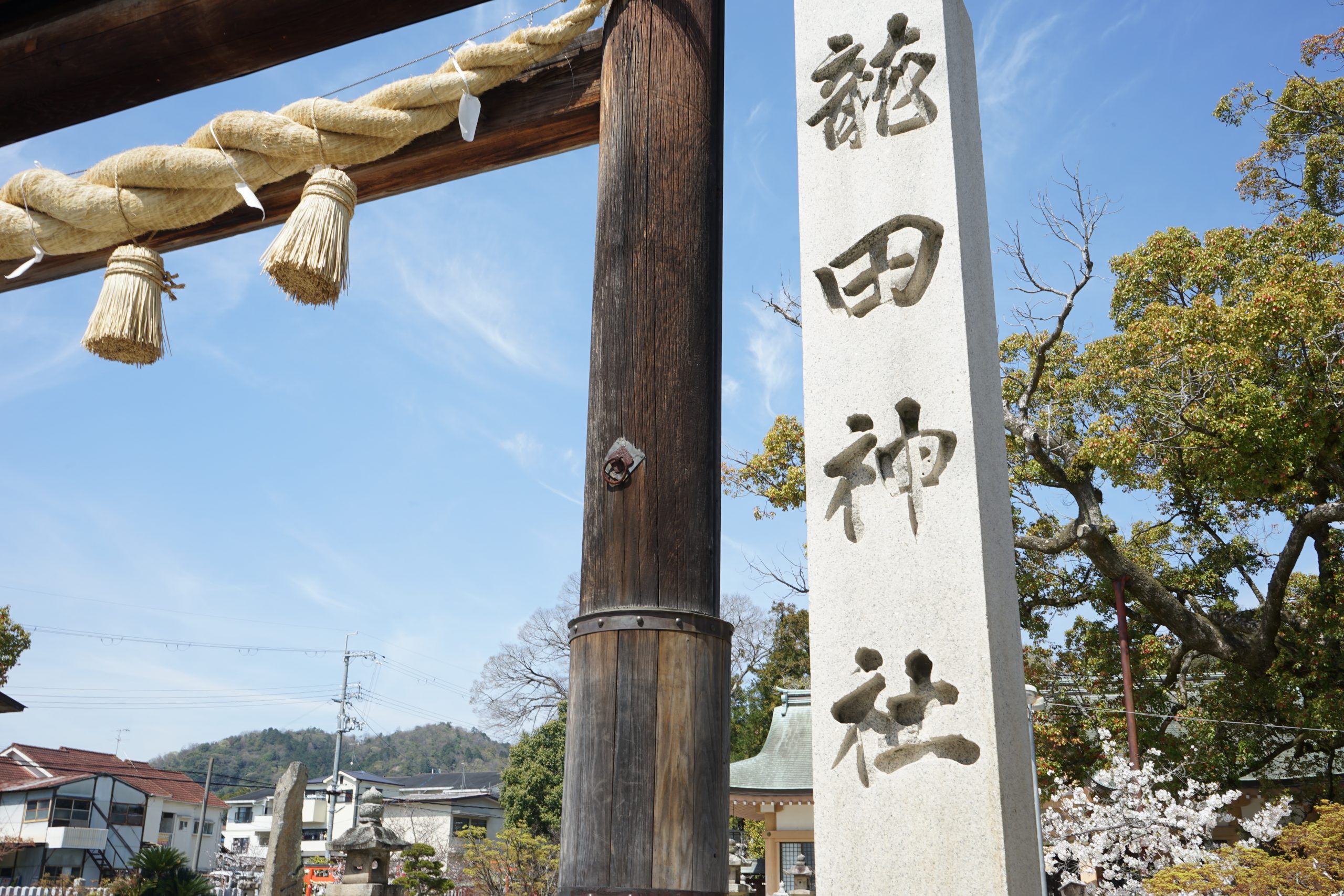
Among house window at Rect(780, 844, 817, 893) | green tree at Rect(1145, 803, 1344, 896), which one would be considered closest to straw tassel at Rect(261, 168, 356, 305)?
green tree at Rect(1145, 803, 1344, 896)

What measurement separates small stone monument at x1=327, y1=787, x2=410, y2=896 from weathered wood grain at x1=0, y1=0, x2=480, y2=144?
9292 millimetres

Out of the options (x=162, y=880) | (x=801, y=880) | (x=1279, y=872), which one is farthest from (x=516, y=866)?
(x=162, y=880)

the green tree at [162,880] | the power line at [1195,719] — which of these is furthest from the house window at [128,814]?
the power line at [1195,719]

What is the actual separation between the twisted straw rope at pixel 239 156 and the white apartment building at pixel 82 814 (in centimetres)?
2961

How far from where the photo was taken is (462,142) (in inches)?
101

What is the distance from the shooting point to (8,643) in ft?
56.0

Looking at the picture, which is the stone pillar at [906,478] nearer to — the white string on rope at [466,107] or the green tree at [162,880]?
the white string on rope at [466,107]

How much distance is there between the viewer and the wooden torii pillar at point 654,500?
5.37 ft

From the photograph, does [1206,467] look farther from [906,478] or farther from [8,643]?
[8,643]

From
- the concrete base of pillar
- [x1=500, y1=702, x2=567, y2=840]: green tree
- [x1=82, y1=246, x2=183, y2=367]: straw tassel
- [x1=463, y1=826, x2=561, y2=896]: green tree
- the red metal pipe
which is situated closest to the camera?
[x1=82, y1=246, x2=183, y2=367]: straw tassel

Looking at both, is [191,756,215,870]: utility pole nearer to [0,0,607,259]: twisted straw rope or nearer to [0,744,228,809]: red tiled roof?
[0,744,228,809]: red tiled roof

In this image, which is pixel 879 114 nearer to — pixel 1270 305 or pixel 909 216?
pixel 909 216

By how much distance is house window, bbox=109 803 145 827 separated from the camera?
29.6m

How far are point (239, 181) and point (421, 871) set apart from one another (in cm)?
1265
